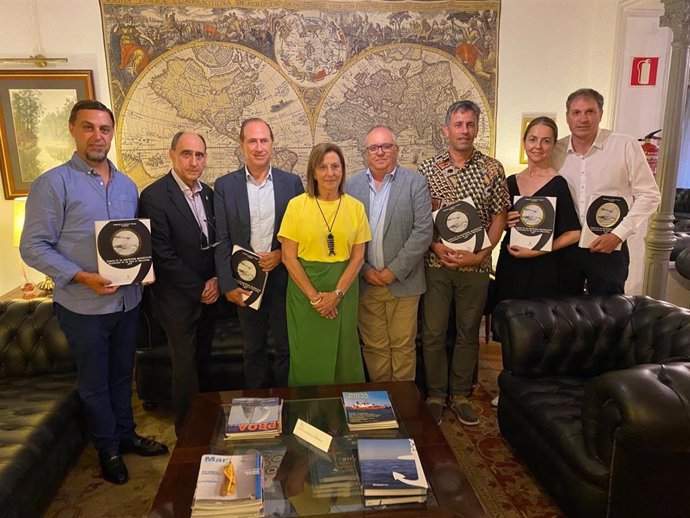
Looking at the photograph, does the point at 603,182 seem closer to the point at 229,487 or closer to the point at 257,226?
the point at 257,226

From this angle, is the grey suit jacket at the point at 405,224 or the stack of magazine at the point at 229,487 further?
the grey suit jacket at the point at 405,224

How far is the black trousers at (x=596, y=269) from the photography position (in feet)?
9.04

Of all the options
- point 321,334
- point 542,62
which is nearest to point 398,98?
point 542,62

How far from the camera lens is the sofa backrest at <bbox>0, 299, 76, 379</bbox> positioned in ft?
8.69

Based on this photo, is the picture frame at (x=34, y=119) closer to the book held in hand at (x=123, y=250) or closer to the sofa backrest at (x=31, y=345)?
the sofa backrest at (x=31, y=345)

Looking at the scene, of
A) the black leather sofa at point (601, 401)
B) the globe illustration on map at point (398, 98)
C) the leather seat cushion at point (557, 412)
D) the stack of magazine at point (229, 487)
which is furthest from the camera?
the globe illustration on map at point (398, 98)

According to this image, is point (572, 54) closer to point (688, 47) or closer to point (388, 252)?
point (688, 47)

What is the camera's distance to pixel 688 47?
11.2 feet

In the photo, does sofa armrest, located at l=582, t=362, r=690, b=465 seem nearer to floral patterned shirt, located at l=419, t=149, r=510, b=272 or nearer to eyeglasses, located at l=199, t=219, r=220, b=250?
floral patterned shirt, located at l=419, t=149, r=510, b=272

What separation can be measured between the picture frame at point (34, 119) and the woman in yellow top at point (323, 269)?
2.10 meters

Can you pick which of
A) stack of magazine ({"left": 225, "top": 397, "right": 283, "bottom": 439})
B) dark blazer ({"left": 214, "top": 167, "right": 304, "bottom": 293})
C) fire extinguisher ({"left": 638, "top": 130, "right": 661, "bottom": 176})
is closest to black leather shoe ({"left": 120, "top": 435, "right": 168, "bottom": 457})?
stack of magazine ({"left": 225, "top": 397, "right": 283, "bottom": 439})

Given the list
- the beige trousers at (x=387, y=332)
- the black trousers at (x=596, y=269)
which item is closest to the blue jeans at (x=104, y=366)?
the beige trousers at (x=387, y=332)

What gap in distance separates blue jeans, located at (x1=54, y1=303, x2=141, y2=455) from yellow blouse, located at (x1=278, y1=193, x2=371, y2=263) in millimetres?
871

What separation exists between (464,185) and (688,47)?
2.13 metres
